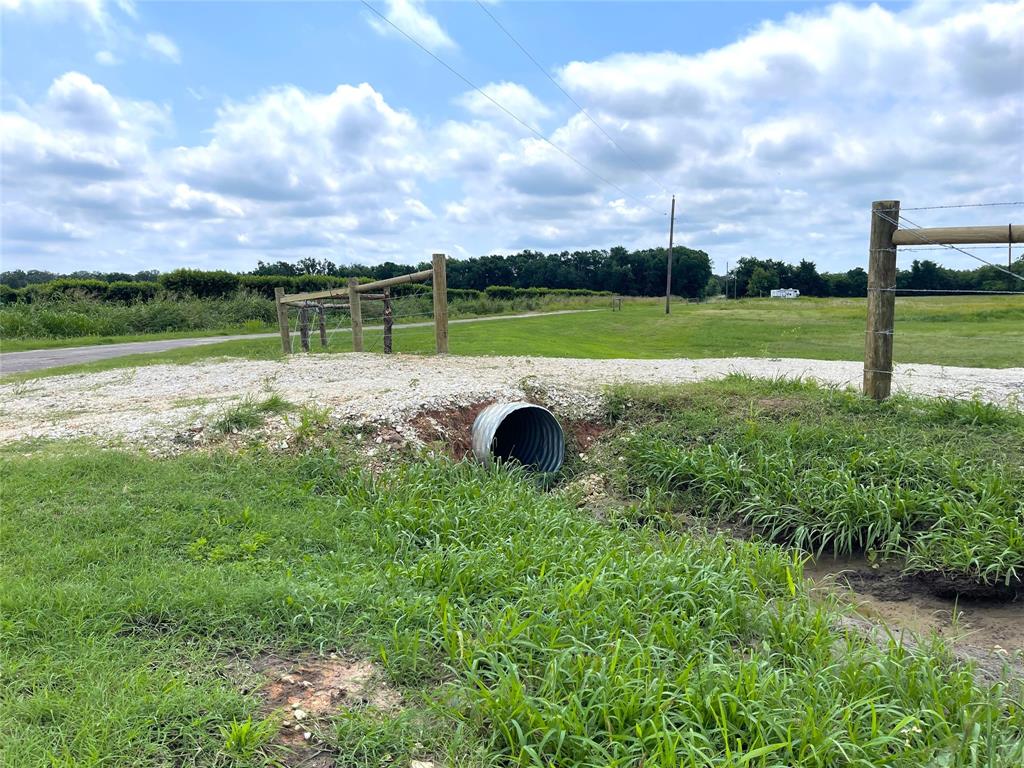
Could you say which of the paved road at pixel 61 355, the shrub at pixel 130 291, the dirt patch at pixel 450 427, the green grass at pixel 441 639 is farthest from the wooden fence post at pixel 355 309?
the shrub at pixel 130 291

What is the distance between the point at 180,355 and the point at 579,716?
14660 mm

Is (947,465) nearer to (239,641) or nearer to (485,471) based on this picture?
(485,471)

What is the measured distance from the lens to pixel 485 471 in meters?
5.80

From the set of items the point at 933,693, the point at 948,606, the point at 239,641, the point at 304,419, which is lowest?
the point at 948,606

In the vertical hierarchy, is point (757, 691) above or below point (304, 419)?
below

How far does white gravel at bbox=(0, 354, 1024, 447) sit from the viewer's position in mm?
6555

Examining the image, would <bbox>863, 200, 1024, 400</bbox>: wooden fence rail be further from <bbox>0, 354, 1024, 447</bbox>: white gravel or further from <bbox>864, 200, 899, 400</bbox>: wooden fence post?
<bbox>0, 354, 1024, 447</bbox>: white gravel

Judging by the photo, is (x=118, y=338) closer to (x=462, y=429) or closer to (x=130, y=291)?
(x=130, y=291)

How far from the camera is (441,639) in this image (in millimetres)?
2953

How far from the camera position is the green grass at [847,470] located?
457 centimetres

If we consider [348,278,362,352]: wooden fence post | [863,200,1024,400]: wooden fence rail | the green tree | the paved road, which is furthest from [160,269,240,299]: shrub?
the green tree

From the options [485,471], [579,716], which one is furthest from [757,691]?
[485,471]

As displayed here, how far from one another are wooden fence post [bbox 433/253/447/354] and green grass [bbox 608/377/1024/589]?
14.7 feet

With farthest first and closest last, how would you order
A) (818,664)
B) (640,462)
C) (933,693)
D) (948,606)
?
(640,462), (948,606), (818,664), (933,693)
